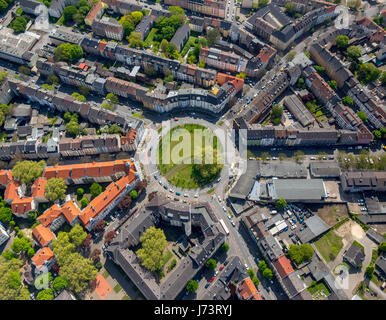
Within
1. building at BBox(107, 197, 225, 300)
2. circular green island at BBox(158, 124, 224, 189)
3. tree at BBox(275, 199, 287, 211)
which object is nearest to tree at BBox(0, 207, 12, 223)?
building at BBox(107, 197, 225, 300)

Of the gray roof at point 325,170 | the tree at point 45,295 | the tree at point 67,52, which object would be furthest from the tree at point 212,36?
the tree at point 45,295

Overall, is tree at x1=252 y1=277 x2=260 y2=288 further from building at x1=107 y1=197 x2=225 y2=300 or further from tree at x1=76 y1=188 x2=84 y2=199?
tree at x1=76 y1=188 x2=84 y2=199

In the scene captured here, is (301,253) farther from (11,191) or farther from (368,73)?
(11,191)

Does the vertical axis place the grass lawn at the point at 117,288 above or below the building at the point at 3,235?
below

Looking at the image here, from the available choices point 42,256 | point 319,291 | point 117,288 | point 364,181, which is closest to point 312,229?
point 319,291

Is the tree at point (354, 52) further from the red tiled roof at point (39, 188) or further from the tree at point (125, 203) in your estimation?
the red tiled roof at point (39, 188)

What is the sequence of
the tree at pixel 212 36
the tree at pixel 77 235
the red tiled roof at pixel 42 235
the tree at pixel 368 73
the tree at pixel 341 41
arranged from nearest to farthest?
the red tiled roof at pixel 42 235 → the tree at pixel 77 235 → the tree at pixel 368 73 → the tree at pixel 341 41 → the tree at pixel 212 36
